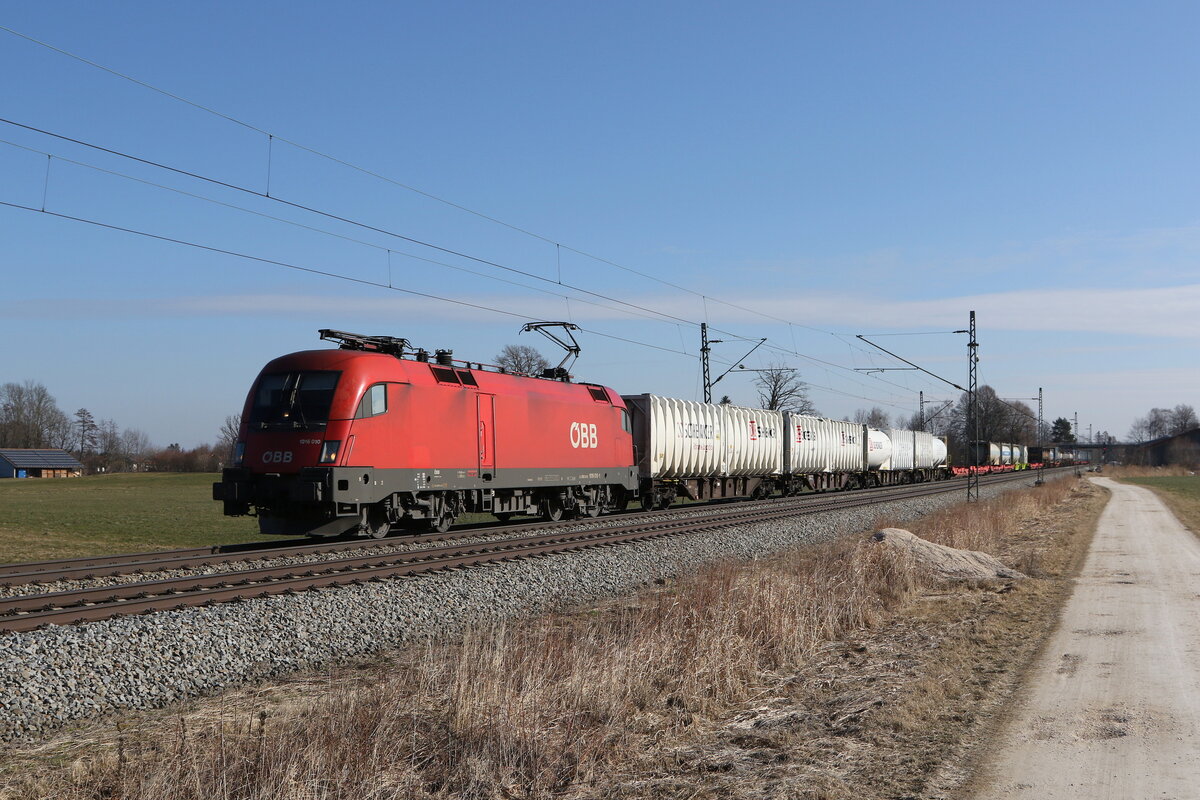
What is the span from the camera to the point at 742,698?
8047mm

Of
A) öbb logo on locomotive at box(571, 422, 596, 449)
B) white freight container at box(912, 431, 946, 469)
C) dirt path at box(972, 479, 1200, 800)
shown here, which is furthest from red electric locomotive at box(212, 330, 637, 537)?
white freight container at box(912, 431, 946, 469)

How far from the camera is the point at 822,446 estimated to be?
1754 inches

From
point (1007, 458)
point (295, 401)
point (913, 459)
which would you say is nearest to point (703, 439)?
point (295, 401)

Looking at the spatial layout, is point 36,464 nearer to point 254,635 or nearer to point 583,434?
point 583,434

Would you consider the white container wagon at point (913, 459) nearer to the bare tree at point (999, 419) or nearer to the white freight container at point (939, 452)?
the white freight container at point (939, 452)

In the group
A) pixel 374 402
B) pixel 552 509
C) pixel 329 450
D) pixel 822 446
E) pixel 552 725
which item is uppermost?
pixel 374 402

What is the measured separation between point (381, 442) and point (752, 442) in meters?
21.4

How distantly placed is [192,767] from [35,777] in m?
1.46

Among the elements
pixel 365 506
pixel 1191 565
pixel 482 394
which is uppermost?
pixel 482 394

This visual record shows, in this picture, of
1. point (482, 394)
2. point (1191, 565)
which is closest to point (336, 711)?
point (482, 394)

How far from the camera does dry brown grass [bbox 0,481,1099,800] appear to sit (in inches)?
218

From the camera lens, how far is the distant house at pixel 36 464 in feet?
362

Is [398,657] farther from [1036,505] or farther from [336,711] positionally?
[1036,505]

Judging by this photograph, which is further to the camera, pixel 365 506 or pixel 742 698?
pixel 365 506
